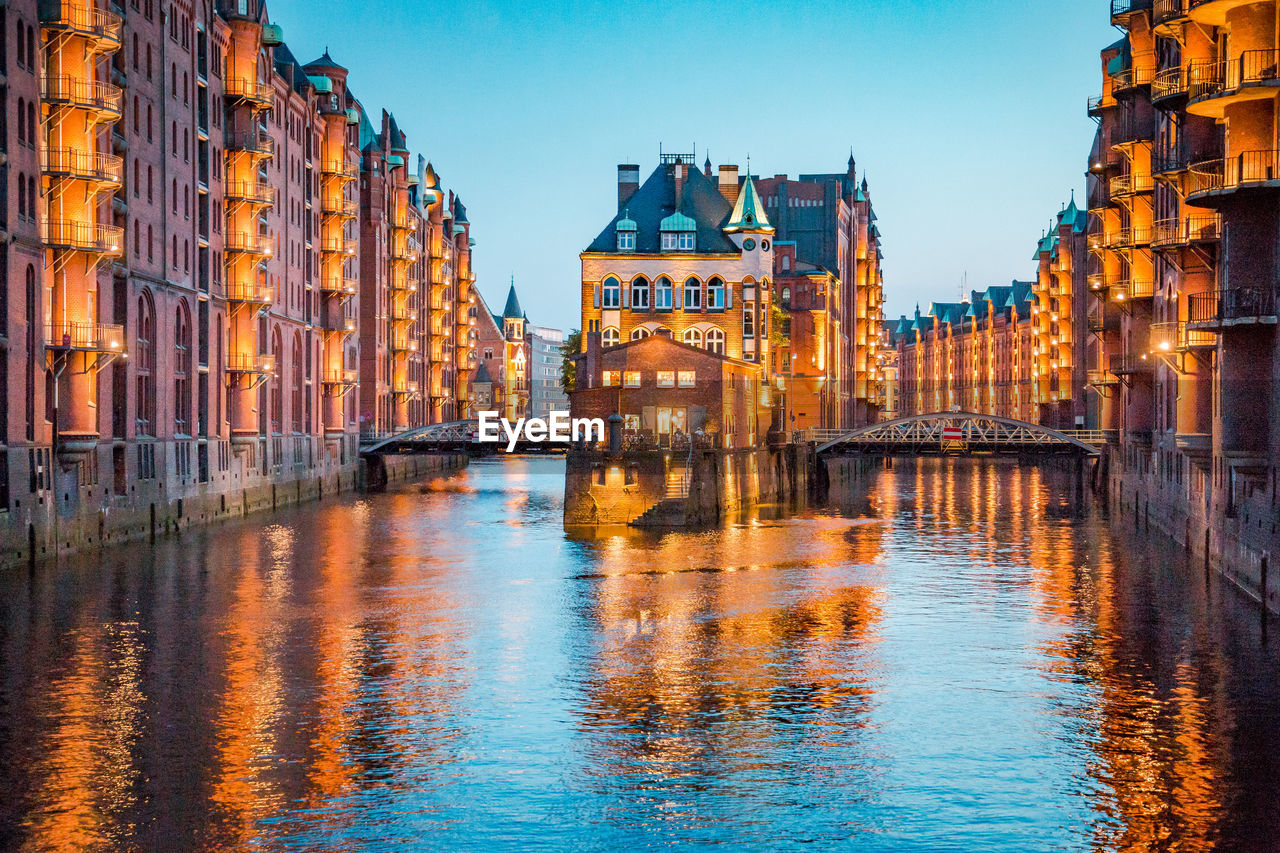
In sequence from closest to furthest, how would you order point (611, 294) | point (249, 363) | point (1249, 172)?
point (1249, 172), point (249, 363), point (611, 294)

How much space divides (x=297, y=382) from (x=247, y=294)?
16527 millimetres

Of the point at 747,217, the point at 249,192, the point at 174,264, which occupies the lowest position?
the point at 174,264

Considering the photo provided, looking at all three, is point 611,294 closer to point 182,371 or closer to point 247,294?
point 247,294

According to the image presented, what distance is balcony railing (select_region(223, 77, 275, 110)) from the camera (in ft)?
281

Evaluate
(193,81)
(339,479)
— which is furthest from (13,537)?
(339,479)

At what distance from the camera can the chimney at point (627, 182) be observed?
390ft

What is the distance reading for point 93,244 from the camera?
60.2 m

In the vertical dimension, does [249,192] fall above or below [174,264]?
above

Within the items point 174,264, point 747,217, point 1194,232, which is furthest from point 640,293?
point 1194,232

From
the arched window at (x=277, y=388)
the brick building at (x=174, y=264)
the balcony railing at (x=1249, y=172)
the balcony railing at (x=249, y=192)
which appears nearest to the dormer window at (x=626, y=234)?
the brick building at (x=174, y=264)

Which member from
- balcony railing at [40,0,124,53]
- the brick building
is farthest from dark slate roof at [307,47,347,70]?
balcony railing at [40,0,124,53]

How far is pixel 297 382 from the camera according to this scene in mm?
103438

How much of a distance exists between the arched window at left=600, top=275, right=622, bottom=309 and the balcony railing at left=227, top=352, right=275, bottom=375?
86.8ft

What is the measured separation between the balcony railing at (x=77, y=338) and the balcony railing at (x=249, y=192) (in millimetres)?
25699
